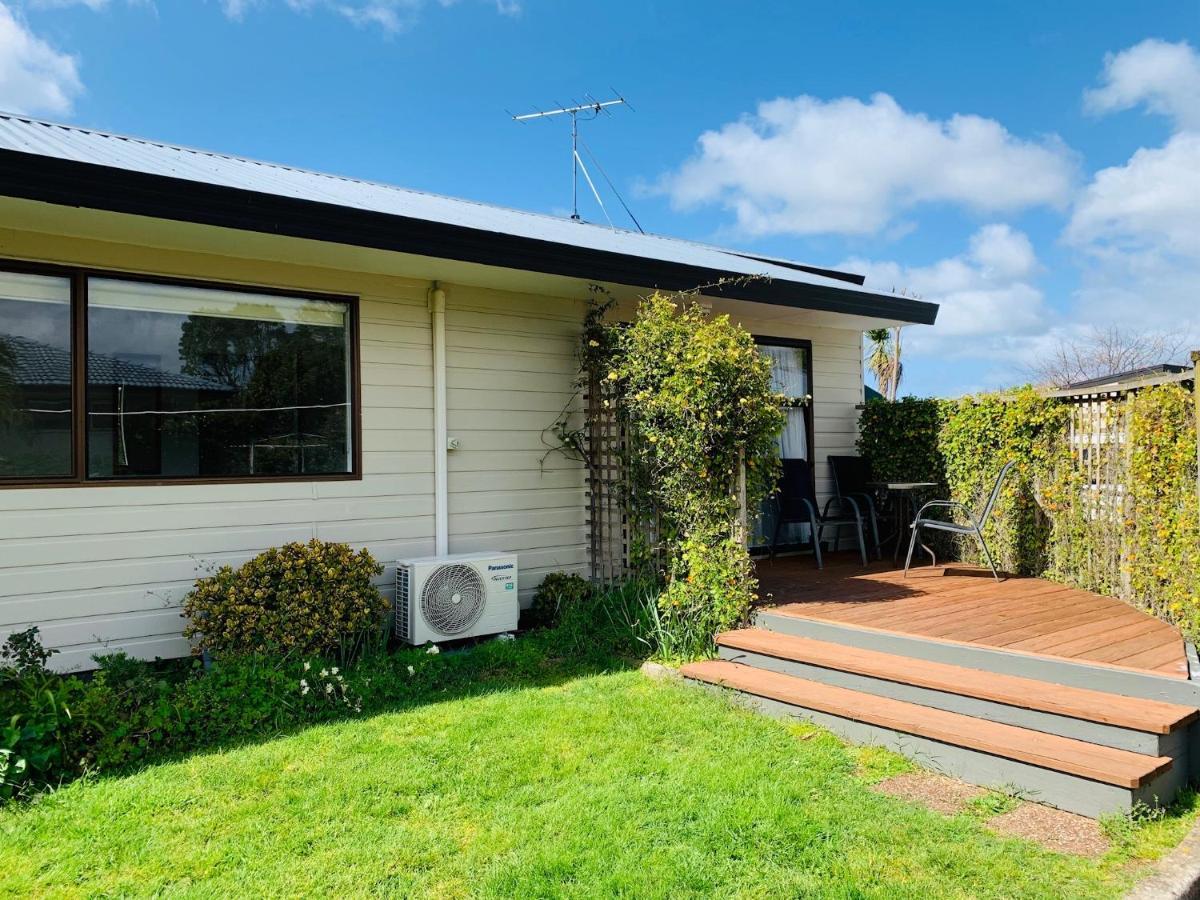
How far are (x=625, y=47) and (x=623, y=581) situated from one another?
8.91 metres

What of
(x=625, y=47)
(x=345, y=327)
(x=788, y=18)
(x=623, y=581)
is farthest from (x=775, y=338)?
(x=625, y=47)

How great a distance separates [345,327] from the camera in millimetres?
4996

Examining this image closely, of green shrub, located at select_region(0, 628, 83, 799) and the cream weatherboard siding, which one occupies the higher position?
the cream weatherboard siding

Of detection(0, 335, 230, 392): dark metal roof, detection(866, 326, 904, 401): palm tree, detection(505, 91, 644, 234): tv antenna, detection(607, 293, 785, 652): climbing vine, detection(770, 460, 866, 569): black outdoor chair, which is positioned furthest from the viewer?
detection(866, 326, 904, 401): palm tree

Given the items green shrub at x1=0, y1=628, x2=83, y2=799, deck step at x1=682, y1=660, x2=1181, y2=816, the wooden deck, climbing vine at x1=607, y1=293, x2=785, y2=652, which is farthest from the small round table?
green shrub at x1=0, y1=628, x2=83, y2=799

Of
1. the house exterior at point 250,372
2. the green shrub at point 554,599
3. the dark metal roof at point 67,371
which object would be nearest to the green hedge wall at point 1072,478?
the house exterior at point 250,372

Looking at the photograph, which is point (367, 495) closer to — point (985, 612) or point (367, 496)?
point (367, 496)

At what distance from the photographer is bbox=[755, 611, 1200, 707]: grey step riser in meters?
3.08

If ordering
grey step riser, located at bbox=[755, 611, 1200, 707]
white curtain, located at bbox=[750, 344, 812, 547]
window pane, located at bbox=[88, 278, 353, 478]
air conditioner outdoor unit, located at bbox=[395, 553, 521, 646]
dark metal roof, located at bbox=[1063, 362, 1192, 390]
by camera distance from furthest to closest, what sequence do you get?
white curtain, located at bbox=[750, 344, 812, 547] < dark metal roof, located at bbox=[1063, 362, 1192, 390] < air conditioner outdoor unit, located at bbox=[395, 553, 521, 646] < window pane, located at bbox=[88, 278, 353, 478] < grey step riser, located at bbox=[755, 611, 1200, 707]

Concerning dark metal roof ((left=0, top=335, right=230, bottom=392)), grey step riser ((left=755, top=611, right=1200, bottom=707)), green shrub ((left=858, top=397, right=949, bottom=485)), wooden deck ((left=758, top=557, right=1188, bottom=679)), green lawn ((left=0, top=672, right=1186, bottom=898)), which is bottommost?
green lawn ((left=0, top=672, right=1186, bottom=898))

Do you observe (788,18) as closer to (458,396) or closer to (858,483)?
(858,483)

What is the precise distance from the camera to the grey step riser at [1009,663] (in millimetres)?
3080

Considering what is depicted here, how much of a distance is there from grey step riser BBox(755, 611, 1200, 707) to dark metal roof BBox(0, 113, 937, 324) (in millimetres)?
2636

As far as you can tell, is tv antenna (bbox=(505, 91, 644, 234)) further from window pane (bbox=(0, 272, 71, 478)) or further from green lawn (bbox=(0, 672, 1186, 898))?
green lawn (bbox=(0, 672, 1186, 898))
